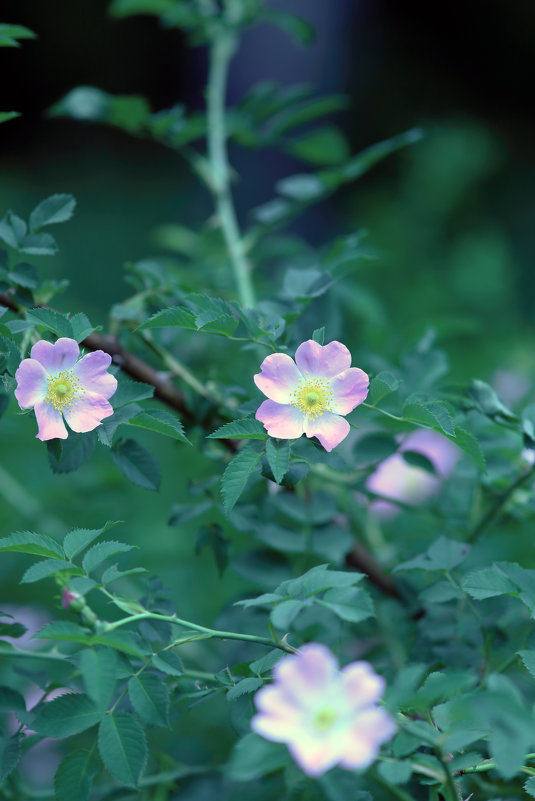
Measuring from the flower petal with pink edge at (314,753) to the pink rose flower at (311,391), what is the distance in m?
0.18

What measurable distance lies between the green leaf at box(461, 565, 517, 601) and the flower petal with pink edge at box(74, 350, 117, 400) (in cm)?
24

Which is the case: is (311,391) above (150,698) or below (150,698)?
above

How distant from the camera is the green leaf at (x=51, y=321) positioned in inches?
18.4

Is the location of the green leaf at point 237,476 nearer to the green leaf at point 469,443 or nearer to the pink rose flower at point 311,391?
the pink rose flower at point 311,391

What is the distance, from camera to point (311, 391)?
0.46 m

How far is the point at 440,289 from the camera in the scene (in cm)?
150

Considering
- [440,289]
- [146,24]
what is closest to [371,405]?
[440,289]

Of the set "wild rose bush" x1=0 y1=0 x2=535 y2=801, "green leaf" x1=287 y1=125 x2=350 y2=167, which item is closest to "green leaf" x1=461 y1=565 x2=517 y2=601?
"wild rose bush" x1=0 y1=0 x2=535 y2=801

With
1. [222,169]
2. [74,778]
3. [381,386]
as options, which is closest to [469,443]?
[381,386]

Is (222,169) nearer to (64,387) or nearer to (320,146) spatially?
(320,146)

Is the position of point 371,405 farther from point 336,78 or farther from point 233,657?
point 336,78

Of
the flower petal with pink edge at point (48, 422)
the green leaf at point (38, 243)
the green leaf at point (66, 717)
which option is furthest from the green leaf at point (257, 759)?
the green leaf at point (38, 243)

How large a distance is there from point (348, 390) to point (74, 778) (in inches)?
10.7

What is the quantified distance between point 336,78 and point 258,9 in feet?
6.27
